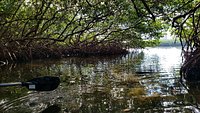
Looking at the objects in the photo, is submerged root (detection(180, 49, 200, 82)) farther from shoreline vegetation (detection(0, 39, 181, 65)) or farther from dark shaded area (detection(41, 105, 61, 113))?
shoreline vegetation (detection(0, 39, 181, 65))

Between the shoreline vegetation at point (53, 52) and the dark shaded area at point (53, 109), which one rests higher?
the shoreline vegetation at point (53, 52)

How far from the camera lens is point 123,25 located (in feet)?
38.8

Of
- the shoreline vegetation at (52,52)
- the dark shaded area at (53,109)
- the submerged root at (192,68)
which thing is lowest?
the dark shaded area at (53,109)

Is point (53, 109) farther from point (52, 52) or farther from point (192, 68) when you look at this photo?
point (52, 52)

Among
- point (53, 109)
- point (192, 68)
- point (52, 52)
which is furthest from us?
point (52, 52)

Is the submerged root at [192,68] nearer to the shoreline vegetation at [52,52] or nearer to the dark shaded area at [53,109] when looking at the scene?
the dark shaded area at [53,109]

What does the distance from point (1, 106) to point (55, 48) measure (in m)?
10.3

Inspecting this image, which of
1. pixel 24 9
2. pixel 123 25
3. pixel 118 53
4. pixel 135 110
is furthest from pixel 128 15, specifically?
pixel 118 53

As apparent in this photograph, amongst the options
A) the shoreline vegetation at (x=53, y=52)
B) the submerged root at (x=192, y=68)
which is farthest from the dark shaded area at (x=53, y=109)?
the shoreline vegetation at (x=53, y=52)

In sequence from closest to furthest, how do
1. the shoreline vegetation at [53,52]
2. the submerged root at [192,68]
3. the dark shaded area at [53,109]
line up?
the dark shaded area at [53,109]
the submerged root at [192,68]
the shoreline vegetation at [53,52]

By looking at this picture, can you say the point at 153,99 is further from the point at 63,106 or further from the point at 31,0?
the point at 31,0

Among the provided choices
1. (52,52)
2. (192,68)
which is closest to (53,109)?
(192,68)

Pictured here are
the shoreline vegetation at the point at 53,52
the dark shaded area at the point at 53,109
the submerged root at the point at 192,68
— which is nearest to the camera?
the dark shaded area at the point at 53,109

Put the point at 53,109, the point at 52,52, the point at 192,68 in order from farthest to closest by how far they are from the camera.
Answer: the point at 52,52 → the point at 192,68 → the point at 53,109
